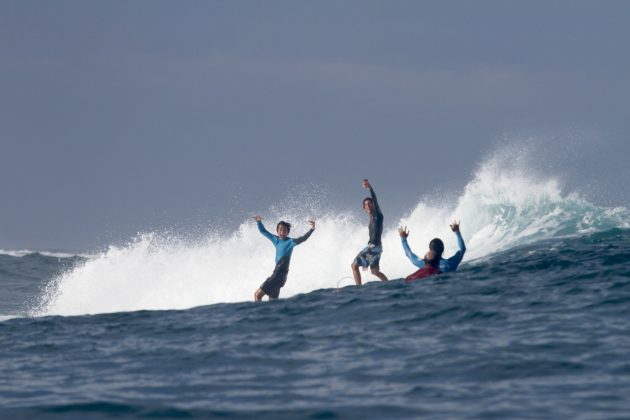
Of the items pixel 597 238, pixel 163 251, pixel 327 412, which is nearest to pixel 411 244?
pixel 597 238

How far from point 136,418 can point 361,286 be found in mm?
10181

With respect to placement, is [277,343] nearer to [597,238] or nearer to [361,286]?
[361,286]

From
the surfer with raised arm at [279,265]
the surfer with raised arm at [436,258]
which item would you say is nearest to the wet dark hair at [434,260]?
the surfer with raised arm at [436,258]

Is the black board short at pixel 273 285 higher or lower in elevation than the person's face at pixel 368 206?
lower

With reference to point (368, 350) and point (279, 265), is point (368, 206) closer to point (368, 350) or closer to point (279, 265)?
point (279, 265)

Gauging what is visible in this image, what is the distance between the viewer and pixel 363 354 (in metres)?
12.2

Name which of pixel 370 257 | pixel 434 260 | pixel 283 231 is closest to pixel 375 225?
pixel 370 257

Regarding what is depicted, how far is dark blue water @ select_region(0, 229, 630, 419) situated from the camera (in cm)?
989

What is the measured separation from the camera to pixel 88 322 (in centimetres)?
1758

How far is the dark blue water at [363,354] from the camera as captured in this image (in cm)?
989

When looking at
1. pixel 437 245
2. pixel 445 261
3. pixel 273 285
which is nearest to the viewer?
pixel 437 245

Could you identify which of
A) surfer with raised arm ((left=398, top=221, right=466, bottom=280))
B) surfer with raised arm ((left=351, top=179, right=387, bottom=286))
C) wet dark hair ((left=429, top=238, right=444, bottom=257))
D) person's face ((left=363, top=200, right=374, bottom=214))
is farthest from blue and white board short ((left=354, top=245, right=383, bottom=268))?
wet dark hair ((left=429, top=238, right=444, bottom=257))

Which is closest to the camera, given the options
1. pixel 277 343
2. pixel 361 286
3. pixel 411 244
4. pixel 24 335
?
pixel 277 343

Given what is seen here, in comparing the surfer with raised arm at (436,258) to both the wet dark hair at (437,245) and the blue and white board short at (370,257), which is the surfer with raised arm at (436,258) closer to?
the wet dark hair at (437,245)
